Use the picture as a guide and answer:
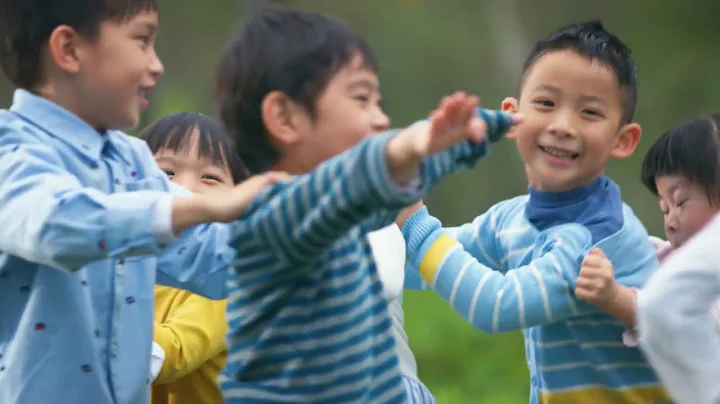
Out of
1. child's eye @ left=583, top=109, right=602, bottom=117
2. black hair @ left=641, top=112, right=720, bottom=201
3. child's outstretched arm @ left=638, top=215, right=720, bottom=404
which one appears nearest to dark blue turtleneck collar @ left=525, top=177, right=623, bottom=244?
child's eye @ left=583, top=109, right=602, bottom=117

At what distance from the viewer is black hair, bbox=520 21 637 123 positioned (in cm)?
311

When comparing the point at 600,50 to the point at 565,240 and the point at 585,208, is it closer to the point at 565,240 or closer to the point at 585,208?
the point at 585,208

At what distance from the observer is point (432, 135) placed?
6.62 feet

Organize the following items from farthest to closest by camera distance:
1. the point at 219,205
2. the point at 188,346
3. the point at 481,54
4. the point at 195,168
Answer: the point at 481,54, the point at 195,168, the point at 188,346, the point at 219,205

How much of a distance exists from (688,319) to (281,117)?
2.94 feet

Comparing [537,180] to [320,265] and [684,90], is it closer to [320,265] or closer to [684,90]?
[320,265]

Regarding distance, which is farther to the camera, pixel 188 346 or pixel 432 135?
pixel 188 346

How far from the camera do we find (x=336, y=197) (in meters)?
2.10

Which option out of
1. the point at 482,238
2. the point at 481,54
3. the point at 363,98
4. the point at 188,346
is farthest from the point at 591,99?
the point at 481,54

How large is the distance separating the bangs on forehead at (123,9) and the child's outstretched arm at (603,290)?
1164mm

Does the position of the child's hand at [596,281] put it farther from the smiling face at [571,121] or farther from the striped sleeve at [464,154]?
the striped sleeve at [464,154]

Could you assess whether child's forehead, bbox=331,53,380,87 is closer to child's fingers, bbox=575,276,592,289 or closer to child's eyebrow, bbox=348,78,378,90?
child's eyebrow, bbox=348,78,378,90

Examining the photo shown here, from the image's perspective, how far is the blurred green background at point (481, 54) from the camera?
30.3 ft

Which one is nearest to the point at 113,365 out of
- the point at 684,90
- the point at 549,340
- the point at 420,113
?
the point at 549,340
